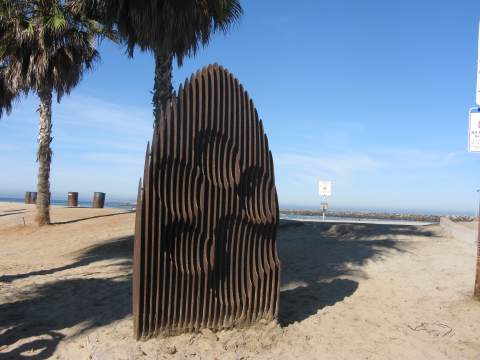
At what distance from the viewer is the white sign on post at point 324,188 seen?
67.2 ft

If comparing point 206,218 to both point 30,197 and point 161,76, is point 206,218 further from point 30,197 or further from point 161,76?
point 30,197

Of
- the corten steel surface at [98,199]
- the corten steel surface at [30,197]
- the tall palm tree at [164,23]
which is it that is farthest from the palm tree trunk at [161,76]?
the corten steel surface at [30,197]

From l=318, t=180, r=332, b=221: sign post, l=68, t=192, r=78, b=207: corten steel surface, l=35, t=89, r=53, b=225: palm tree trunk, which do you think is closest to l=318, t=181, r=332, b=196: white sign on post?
l=318, t=180, r=332, b=221: sign post

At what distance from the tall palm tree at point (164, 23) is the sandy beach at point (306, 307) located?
446 centimetres

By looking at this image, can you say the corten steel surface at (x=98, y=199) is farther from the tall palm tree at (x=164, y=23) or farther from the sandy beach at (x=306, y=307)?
the tall palm tree at (x=164, y=23)

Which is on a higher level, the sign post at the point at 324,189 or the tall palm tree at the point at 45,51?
the tall palm tree at the point at 45,51

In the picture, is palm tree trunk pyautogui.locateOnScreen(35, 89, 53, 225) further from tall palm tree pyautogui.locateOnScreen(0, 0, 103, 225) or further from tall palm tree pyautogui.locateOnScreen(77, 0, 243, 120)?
tall palm tree pyautogui.locateOnScreen(77, 0, 243, 120)

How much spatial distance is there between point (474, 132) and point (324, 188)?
45.0 ft

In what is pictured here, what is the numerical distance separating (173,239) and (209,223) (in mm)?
467

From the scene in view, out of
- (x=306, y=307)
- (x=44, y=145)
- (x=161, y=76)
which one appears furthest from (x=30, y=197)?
(x=306, y=307)

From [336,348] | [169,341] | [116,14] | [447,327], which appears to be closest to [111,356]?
[169,341]

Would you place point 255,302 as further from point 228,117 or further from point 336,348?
point 228,117

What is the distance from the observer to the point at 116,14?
39.1ft

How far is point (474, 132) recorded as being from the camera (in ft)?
22.7
